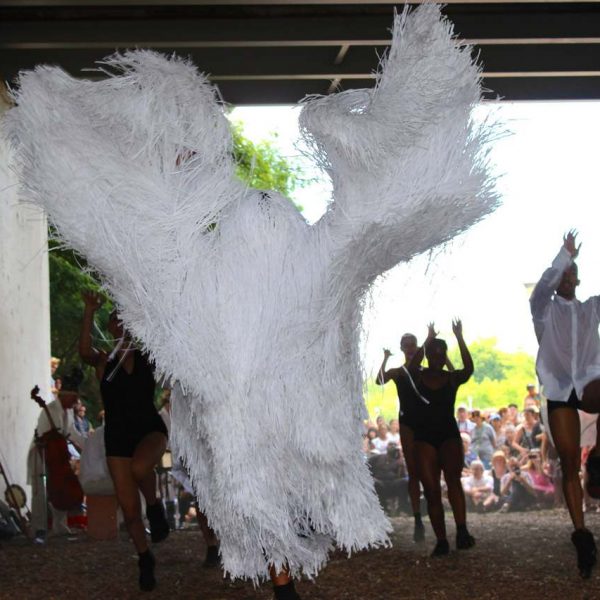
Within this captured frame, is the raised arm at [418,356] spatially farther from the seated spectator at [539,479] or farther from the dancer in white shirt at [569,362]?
the seated spectator at [539,479]

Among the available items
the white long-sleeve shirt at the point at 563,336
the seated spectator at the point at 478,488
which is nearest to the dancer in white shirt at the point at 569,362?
the white long-sleeve shirt at the point at 563,336

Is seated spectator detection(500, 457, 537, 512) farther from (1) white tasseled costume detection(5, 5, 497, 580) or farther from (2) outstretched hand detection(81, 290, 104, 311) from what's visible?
(1) white tasseled costume detection(5, 5, 497, 580)

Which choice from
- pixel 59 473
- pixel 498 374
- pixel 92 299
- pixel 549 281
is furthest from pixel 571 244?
pixel 498 374

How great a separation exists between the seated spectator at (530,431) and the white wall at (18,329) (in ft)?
18.1

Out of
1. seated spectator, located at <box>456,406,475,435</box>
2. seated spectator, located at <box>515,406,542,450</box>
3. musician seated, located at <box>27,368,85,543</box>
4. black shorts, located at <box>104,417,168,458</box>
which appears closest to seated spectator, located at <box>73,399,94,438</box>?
musician seated, located at <box>27,368,85,543</box>

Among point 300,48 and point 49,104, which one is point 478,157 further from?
point 300,48

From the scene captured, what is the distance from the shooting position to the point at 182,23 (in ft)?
32.6

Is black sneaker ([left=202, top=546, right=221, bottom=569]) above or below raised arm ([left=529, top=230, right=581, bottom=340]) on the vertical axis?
below

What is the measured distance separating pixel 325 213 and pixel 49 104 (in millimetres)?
1058

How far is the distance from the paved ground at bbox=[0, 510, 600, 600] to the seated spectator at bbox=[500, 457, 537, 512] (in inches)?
86.0

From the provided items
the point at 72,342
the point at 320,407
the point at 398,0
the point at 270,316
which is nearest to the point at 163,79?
the point at 270,316

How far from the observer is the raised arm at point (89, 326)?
5797mm

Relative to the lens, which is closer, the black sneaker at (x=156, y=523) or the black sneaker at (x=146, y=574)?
the black sneaker at (x=146, y=574)

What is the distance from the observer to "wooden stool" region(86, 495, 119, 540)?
1070 centimetres
